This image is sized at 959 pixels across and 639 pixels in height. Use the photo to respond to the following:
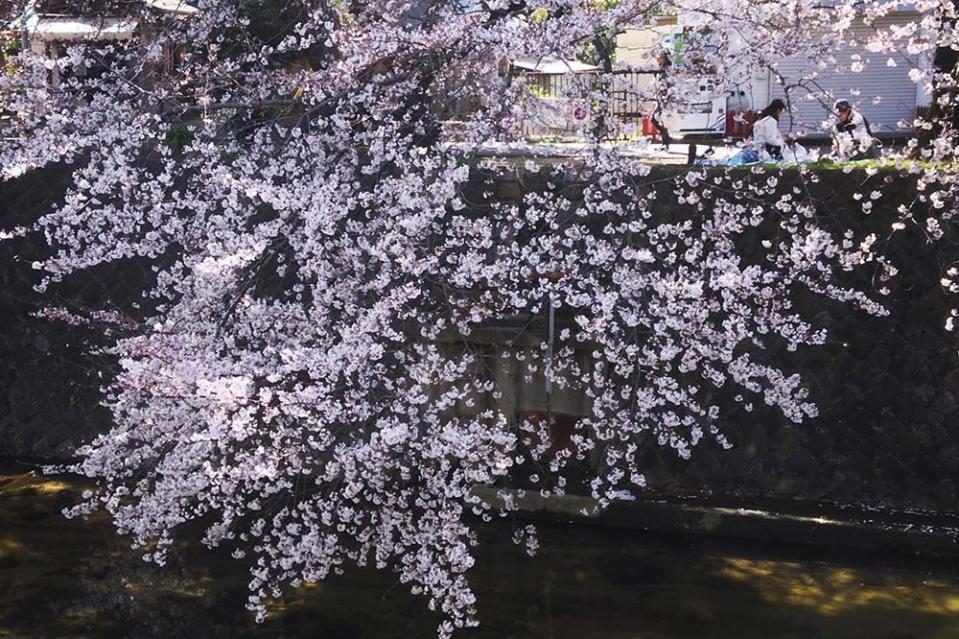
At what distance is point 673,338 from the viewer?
734 cm

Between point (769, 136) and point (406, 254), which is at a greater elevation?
point (769, 136)

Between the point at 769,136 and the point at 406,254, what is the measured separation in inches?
137

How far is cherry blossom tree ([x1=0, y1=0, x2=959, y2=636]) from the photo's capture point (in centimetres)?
638

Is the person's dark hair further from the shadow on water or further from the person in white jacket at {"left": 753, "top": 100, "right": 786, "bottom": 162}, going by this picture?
the shadow on water

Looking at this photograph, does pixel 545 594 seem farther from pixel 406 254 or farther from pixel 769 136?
pixel 769 136

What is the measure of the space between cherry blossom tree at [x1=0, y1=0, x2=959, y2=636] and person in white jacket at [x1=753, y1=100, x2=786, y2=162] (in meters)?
0.19

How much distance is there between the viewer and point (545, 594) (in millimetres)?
6875

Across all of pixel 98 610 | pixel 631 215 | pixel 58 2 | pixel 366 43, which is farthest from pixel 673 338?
pixel 58 2

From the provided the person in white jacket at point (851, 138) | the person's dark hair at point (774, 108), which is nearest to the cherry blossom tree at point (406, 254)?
the person in white jacket at point (851, 138)

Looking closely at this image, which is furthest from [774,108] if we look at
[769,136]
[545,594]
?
[545,594]

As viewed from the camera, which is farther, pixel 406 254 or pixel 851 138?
pixel 851 138

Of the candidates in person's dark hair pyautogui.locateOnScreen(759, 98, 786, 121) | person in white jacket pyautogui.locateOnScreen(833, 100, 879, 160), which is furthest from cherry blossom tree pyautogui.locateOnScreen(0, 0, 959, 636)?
person's dark hair pyautogui.locateOnScreen(759, 98, 786, 121)

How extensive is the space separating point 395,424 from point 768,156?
3525 millimetres

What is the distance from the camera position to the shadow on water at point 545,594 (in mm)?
6348
